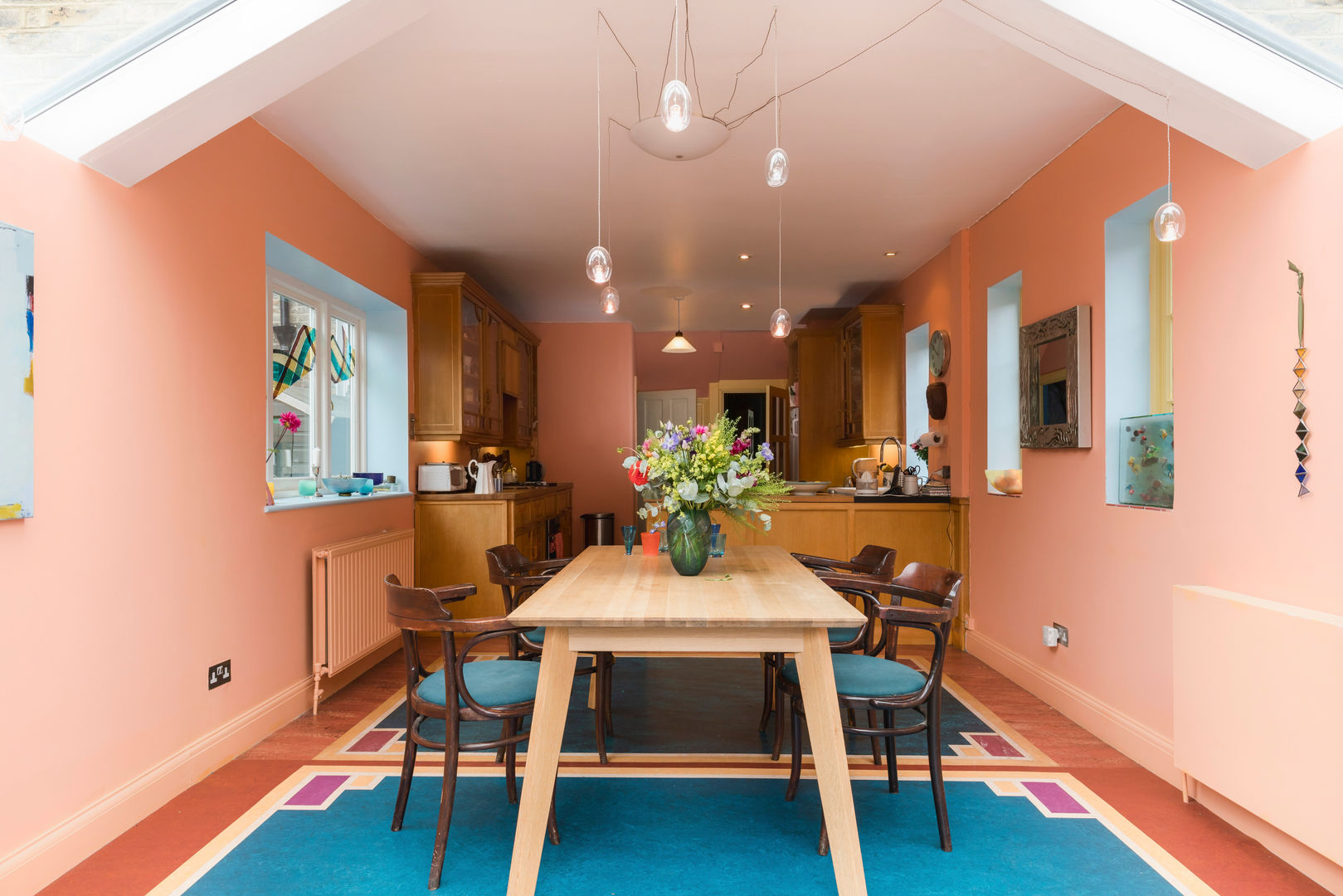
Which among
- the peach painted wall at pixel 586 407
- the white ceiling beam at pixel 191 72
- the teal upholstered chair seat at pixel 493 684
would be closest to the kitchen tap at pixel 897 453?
the peach painted wall at pixel 586 407

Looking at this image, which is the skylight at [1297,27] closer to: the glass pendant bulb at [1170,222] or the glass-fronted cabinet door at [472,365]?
the glass pendant bulb at [1170,222]

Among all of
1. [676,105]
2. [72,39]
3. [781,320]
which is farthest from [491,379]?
[676,105]

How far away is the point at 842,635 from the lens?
3.31 metres

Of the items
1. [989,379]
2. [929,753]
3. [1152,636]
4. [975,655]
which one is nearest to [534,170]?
[989,379]

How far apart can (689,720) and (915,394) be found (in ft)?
13.0

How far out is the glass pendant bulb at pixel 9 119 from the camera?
1.79 m

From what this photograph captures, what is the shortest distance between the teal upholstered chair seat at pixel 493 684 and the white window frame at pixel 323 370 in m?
1.80

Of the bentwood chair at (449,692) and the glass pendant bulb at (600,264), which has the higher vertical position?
the glass pendant bulb at (600,264)

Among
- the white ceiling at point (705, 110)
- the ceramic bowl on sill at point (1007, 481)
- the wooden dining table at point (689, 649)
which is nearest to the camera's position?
the wooden dining table at point (689, 649)

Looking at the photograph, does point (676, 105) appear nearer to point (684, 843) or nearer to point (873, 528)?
point (684, 843)

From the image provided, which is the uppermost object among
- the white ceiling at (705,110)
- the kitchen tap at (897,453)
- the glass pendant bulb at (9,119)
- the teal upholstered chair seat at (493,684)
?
the white ceiling at (705,110)

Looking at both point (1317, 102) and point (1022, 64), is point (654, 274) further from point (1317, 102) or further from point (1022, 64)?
point (1317, 102)

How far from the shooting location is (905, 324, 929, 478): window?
6.46 m

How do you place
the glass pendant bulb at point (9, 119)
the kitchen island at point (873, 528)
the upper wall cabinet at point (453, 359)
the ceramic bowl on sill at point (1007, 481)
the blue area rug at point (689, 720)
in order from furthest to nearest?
the upper wall cabinet at point (453, 359), the kitchen island at point (873, 528), the ceramic bowl on sill at point (1007, 481), the blue area rug at point (689, 720), the glass pendant bulb at point (9, 119)
